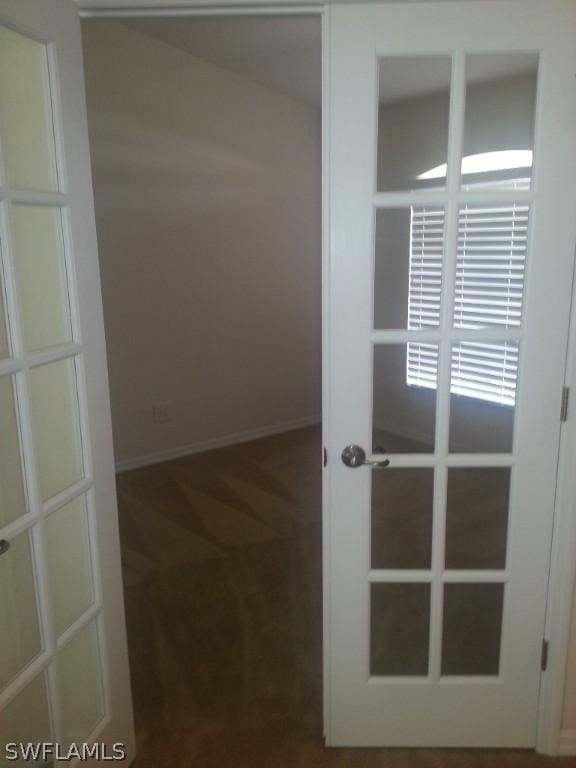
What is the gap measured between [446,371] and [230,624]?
4.86 feet

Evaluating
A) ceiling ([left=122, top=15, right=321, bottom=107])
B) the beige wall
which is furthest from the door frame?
the beige wall

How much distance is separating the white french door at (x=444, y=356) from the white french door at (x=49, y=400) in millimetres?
626

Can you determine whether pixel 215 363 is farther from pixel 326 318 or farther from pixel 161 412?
pixel 326 318

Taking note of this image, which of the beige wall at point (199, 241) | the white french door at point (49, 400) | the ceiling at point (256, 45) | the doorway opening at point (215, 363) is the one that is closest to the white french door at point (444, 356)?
the doorway opening at point (215, 363)

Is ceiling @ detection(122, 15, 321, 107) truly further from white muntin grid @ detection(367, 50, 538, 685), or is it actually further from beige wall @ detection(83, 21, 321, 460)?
white muntin grid @ detection(367, 50, 538, 685)

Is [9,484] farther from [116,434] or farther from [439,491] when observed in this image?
[116,434]

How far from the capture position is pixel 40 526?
142 centimetres

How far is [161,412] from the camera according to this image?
420cm

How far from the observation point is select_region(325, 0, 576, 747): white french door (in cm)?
148

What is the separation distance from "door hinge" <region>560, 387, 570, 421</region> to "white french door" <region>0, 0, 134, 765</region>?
48.1 inches

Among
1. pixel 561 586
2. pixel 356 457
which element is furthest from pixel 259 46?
pixel 561 586

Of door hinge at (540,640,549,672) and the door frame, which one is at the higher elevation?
the door frame

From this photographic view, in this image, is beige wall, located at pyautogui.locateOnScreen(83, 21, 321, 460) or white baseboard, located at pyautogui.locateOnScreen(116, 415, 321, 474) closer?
beige wall, located at pyautogui.locateOnScreen(83, 21, 321, 460)

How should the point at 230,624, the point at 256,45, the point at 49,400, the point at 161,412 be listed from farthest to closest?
the point at 161,412 → the point at 256,45 → the point at 230,624 → the point at 49,400
